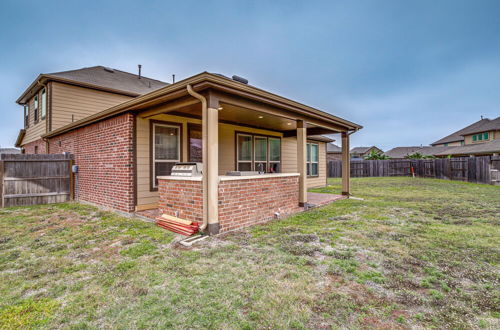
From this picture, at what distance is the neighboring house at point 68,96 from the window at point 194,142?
6460 millimetres

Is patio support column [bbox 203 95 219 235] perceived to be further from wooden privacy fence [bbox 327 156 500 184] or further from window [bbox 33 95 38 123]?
wooden privacy fence [bbox 327 156 500 184]

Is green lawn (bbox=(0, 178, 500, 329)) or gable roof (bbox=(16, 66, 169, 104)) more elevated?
gable roof (bbox=(16, 66, 169, 104))

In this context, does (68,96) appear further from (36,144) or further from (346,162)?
(346,162)

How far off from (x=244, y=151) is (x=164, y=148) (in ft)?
10.0

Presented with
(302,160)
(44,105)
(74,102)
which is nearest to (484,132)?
(302,160)

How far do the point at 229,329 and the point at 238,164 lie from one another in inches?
261

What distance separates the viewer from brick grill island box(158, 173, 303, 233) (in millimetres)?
4289

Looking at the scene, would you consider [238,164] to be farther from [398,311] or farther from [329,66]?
[329,66]

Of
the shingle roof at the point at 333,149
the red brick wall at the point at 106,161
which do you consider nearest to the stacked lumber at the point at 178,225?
the red brick wall at the point at 106,161

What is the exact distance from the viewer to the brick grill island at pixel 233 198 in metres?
4.29

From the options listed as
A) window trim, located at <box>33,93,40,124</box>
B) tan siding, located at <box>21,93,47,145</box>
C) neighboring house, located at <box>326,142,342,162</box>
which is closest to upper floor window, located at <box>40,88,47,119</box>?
tan siding, located at <box>21,93,47,145</box>

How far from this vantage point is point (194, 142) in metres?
6.83

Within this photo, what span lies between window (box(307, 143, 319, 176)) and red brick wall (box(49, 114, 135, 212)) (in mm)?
8204

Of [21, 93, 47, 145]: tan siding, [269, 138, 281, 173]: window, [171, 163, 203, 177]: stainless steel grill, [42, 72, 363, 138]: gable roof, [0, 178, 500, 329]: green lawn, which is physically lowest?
[0, 178, 500, 329]: green lawn
